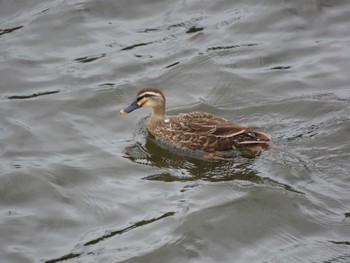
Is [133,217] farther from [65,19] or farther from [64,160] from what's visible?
[65,19]

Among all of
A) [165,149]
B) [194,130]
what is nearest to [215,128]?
[194,130]

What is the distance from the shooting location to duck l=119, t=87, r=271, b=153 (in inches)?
400

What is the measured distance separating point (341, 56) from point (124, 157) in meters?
4.82

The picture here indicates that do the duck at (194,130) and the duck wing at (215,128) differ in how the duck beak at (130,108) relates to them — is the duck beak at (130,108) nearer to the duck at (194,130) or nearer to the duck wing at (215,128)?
the duck at (194,130)

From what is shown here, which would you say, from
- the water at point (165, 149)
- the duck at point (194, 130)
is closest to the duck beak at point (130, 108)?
the duck at point (194, 130)

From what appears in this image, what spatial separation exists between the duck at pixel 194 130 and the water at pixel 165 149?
0.21 metres

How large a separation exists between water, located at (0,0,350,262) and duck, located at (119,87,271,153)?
8.4 inches

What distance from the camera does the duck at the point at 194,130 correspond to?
10164 millimetres

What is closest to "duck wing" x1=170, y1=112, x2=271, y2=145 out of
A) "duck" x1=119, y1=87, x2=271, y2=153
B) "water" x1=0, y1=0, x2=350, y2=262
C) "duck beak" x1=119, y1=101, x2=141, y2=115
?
"duck" x1=119, y1=87, x2=271, y2=153

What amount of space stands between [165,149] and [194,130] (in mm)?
629

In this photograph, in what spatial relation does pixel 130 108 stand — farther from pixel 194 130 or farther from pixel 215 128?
pixel 215 128

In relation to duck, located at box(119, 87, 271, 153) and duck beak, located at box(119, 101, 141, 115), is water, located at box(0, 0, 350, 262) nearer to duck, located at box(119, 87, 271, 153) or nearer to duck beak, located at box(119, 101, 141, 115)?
duck, located at box(119, 87, 271, 153)

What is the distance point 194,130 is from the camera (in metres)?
10.5

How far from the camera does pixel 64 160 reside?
10250mm
